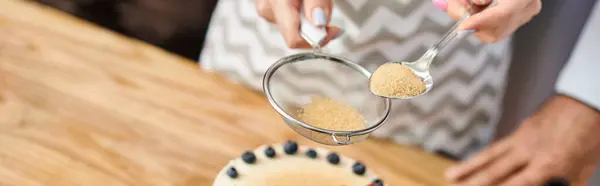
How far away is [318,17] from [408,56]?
0.73ft

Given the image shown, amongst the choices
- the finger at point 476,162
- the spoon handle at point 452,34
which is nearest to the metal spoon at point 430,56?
the spoon handle at point 452,34

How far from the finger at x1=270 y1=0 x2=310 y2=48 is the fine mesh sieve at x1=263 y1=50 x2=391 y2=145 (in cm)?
2

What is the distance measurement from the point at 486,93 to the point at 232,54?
37 centimetres

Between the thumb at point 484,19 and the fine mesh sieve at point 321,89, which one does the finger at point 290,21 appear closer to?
the fine mesh sieve at point 321,89

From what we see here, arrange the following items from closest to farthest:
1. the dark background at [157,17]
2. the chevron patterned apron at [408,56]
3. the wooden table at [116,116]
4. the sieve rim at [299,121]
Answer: the sieve rim at [299,121]
the wooden table at [116,116]
the chevron patterned apron at [408,56]
the dark background at [157,17]

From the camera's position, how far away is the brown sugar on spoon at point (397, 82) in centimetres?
62

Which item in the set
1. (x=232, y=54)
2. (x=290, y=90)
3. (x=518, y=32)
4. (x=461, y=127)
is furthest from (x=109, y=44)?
(x=518, y=32)

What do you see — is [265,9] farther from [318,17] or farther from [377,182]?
[377,182]

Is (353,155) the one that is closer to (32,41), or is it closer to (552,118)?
(552,118)

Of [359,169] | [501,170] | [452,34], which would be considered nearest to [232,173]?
[359,169]

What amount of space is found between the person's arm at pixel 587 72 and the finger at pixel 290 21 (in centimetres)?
38

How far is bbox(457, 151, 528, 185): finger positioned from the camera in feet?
2.75

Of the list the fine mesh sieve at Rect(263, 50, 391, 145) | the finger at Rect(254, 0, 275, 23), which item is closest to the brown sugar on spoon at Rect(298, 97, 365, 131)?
the fine mesh sieve at Rect(263, 50, 391, 145)

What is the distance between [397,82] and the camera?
62cm
